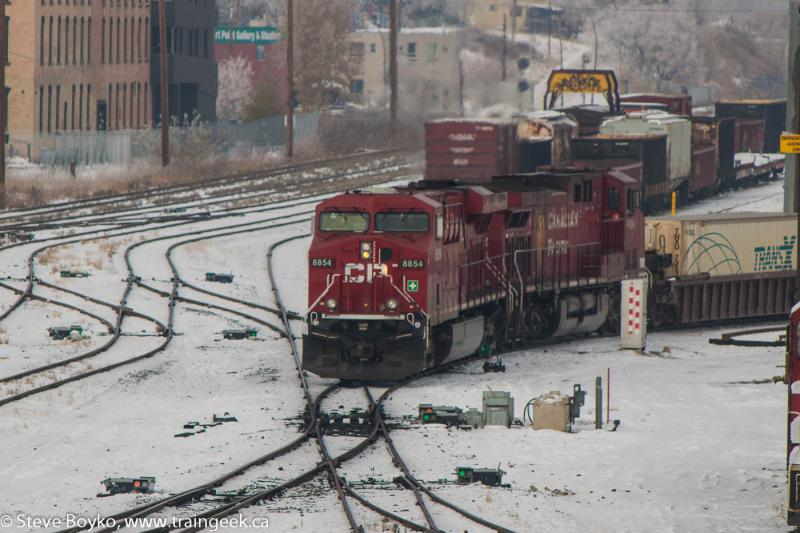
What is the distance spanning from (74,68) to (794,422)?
2660 inches

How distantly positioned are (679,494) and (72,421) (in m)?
9.02

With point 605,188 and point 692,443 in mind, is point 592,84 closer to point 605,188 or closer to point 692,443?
point 605,188

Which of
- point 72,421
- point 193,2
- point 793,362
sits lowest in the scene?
point 72,421

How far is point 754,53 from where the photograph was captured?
16912 cm

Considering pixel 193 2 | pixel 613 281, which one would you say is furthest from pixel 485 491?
pixel 193 2

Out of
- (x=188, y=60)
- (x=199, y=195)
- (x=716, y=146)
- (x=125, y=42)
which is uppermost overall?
(x=125, y=42)

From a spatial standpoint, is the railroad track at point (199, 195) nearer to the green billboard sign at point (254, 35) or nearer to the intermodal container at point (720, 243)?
the intermodal container at point (720, 243)

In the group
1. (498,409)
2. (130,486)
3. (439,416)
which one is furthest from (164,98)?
(130,486)

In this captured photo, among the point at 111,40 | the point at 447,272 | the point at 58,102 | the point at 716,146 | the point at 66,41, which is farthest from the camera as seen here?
the point at 111,40

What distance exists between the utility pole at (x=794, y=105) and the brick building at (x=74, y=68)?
39.3 meters

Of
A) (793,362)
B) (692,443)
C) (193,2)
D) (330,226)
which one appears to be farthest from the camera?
(193,2)

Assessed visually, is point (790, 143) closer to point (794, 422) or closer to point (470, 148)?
point (794, 422)

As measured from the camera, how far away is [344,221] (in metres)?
25.5

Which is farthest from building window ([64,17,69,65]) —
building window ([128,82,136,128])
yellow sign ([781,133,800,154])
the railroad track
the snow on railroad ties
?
yellow sign ([781,133,800,154])
